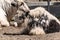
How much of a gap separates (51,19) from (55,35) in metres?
0.64

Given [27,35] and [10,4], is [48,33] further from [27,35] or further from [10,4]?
[10,4]

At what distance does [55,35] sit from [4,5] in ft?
14.3

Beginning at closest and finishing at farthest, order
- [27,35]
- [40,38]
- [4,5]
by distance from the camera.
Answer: [40,38] < [27,35] < [4,5]

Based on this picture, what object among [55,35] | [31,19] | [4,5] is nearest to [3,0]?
[4,5]

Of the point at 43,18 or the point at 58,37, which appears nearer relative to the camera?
the point at 58,37

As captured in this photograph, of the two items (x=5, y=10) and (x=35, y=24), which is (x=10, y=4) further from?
(x=35, y=24)

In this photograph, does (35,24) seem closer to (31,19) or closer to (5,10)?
(31,19)

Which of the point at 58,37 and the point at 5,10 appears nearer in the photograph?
the point at 58,37

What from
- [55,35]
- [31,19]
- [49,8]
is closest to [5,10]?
[49,8]

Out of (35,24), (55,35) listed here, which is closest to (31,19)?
(35,24)

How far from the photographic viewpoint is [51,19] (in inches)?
258

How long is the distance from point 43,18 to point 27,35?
0.61m

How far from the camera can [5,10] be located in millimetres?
10117

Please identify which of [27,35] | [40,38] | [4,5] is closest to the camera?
[40,38]
